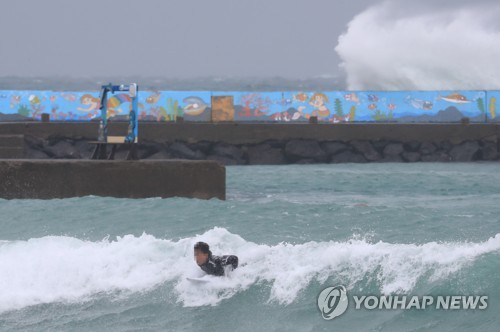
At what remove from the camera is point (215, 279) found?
456 inches

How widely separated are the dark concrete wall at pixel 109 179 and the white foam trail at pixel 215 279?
448cm

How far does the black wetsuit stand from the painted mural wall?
758 inches

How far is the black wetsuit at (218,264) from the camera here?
37.9ft

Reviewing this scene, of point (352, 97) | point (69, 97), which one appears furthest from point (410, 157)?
point (69, 97)

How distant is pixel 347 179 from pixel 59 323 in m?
14.5

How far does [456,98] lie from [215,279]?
71.8ft

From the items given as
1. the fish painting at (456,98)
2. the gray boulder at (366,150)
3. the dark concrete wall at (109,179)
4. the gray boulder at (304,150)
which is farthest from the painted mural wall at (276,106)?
the dark concrete wall at (109,179)

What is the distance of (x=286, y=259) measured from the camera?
12227 millimetres

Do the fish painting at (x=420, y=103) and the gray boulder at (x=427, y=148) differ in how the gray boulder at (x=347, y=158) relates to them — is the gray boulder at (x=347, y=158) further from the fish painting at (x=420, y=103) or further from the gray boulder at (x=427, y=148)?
the fish painting at (x=420, y=103)

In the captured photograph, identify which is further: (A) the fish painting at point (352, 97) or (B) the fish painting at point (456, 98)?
(B) the fish painting at point (456, 98)

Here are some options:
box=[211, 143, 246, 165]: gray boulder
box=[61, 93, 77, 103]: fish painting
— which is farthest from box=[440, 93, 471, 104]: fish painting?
box=[61, 93, 77, 103]: fish painting

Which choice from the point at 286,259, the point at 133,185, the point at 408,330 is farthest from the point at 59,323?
the point at 133,185

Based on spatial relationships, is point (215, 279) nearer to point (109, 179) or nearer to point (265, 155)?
point (109, 179)

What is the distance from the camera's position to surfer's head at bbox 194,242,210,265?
11.2m
